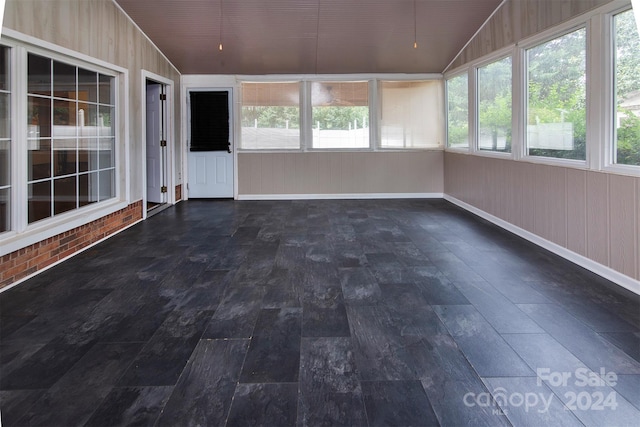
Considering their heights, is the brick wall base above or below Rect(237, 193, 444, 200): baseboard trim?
below

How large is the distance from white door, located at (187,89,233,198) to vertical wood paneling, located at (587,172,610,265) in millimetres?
6106

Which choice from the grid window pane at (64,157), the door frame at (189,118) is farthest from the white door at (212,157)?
the grid window pane at (64,157)

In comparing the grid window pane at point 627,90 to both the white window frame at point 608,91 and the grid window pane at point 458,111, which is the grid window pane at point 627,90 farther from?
the grid window pane at point 458,111

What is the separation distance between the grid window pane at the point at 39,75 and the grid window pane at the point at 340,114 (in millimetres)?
4883

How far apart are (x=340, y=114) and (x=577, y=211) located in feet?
16.5

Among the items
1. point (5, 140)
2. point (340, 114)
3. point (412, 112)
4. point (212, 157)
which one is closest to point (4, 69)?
point (5, 140)

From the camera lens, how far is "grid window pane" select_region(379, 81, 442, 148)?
322 inches

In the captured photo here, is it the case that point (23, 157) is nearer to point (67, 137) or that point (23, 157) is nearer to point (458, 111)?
point (67, 137)

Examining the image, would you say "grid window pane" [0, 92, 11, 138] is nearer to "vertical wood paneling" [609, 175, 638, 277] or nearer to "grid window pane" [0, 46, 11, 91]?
"grid window pane" [0, 46, 11, 91]

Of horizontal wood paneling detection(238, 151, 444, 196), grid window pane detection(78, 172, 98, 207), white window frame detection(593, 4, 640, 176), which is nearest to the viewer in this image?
white window frame detection(593, 4, 640, 176)

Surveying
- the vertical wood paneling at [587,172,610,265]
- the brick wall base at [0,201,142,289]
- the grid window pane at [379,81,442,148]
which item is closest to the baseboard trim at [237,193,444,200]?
the grid window pane at [379,81,442,148]

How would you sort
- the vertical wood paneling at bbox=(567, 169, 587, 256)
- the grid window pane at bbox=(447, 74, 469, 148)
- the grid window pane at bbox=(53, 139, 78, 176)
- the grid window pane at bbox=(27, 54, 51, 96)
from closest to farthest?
the grid window pane at bbox=(27, 54, 51, 96)
the vertical wood paneling at bbox=(567, 169, 587, 256)
the grid window pane at bbox=(53, 139, 78, 176)
the grid window pane at bbox=(447, 74, 469, 148)

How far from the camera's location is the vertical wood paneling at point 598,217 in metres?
3.58

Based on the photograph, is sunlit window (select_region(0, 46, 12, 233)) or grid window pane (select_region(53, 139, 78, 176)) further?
grid window pane (select_region(53, 139, 78, 176))
